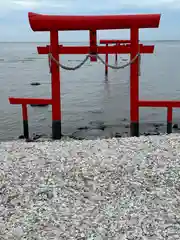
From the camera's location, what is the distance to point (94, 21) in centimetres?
721

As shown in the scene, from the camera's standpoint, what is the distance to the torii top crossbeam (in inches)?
283

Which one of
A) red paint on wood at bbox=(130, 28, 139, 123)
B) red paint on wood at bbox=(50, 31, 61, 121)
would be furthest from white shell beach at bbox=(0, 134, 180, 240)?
red paint on wood at bbox=(50, 31, 61, 121)

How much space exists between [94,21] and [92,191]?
13.4 feet

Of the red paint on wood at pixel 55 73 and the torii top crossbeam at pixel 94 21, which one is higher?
the torii top crossbeam at pixel 94 21

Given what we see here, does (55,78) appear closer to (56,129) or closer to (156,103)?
(56,129)

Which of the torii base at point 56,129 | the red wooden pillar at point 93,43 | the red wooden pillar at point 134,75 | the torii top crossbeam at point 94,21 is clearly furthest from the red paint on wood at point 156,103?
the torii base at point 56,129

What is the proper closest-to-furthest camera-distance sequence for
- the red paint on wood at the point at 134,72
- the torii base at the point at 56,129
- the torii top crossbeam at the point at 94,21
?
1. the torii top crossbeam at the point at 94,21
2. the red paint on wood at the point at 134,72
3. the torii base at the point at 56,129

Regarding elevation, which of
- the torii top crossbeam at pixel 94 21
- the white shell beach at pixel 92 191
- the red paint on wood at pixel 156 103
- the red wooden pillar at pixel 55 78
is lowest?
the white shell beach at pixel 92 191

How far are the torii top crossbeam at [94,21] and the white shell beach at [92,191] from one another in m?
2.79

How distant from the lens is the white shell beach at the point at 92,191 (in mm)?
3918

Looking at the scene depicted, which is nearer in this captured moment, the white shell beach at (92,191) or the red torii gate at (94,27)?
the white shell beach at (92,191)

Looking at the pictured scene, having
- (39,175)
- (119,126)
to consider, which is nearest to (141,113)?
(119,126)

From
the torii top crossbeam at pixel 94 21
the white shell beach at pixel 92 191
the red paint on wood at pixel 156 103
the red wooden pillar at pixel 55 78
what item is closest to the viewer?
the white shell beach at pixel 92 191

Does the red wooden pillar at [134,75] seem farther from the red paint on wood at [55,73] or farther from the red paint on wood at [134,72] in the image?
the red paint on wood at [55,73]
